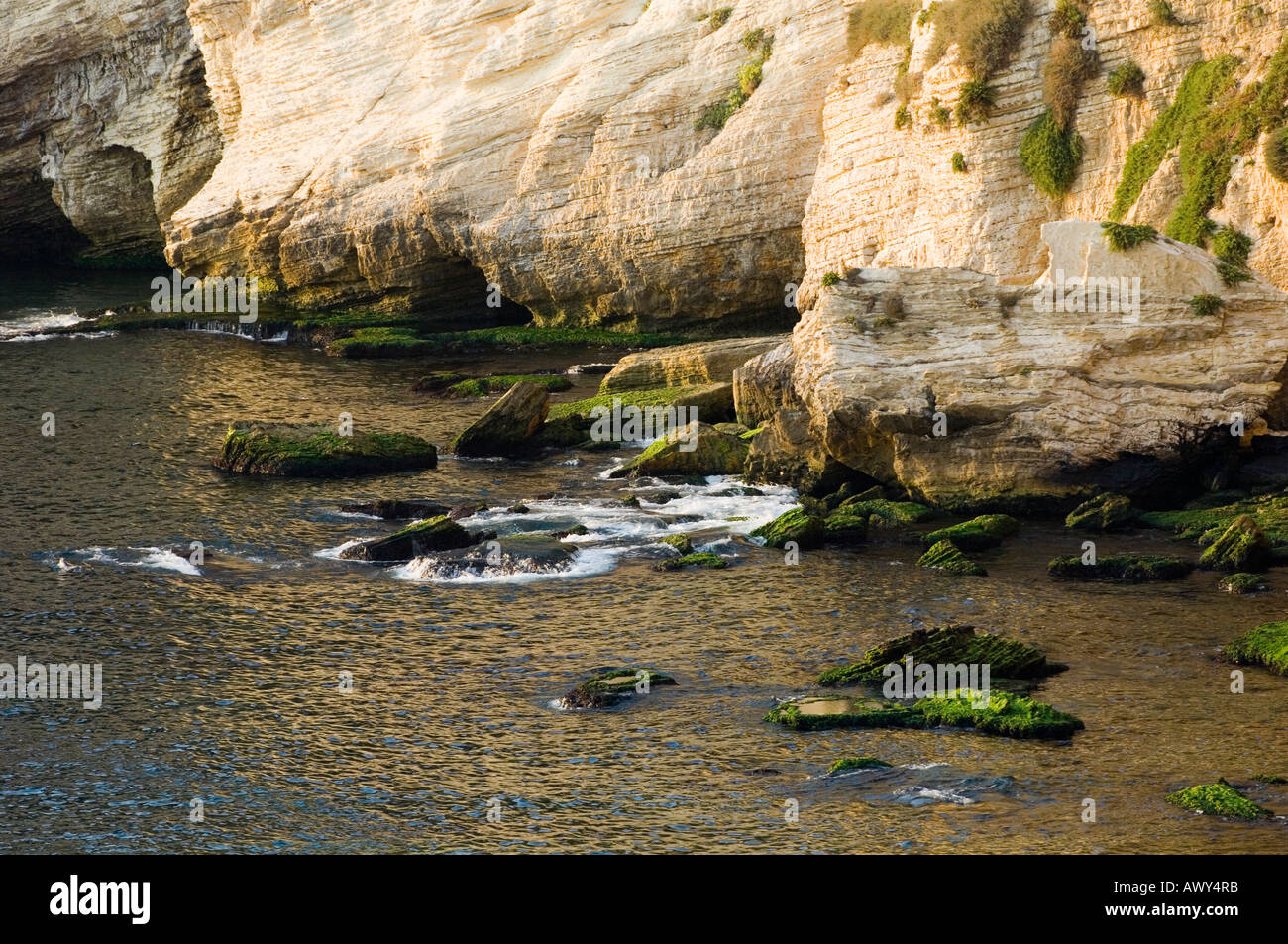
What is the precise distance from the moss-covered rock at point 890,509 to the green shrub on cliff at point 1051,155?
14021 mm

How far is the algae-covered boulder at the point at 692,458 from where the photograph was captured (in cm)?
4012

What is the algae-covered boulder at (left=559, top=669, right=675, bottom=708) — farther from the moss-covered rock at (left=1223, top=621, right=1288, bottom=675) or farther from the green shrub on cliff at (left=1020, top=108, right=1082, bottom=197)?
the green shrub on cliff at (left=1020, top=108, right=1082, bottom=197)

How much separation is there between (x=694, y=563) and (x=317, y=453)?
42.7 ft

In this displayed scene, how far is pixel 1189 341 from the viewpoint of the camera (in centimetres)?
3484

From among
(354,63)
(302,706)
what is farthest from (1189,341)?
(354,63)

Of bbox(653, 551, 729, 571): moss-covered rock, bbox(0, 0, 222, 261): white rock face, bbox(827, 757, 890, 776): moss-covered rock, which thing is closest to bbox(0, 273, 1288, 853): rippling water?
bbox(827, 757, 890, 776): moss-covered rock

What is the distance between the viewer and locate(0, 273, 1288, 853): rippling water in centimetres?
2066

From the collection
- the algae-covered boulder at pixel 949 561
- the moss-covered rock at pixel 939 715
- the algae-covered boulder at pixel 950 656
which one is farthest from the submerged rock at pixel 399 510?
the moss-covered rock at pixel 939 715

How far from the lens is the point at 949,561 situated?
104 ft

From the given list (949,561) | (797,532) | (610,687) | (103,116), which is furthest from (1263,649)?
(103,116)

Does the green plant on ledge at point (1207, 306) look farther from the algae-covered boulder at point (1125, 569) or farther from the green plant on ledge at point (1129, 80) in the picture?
the green plant on ledge at point (1129, 80)
